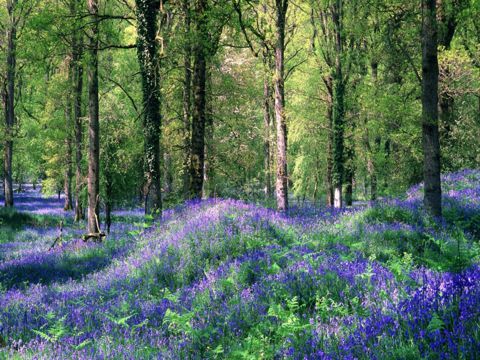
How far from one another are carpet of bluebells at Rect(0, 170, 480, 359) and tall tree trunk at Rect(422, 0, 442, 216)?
56cm

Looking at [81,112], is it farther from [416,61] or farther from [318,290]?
[318,290]

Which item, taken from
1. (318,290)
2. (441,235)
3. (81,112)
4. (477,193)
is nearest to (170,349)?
(318,290)

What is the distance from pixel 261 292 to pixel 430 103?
5169 millimetres

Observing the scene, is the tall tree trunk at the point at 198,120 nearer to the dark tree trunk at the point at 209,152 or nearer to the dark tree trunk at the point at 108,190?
the dark tree trunk at the point at 108,190

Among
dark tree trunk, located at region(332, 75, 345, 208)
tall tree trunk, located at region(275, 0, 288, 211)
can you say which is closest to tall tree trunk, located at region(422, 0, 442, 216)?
tall tree trunk, located at region(275, 0, 288, 211)

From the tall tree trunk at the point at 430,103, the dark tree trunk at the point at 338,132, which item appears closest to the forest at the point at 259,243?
the tall tree trunk at the point at 430,103

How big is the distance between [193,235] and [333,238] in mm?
2420

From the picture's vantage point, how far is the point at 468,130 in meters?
18.2

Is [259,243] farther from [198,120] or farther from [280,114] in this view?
[198,120]

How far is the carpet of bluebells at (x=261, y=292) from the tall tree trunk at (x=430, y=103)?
0.56 m

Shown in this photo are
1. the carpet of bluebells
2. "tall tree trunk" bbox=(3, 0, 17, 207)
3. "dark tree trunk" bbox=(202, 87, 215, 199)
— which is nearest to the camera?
the carpet of bluebells

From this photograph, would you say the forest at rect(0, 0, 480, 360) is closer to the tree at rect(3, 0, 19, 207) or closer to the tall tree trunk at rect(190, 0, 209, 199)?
the tall tree trunk at rect(190, 0, 209, 199)

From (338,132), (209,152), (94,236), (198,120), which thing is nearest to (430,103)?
(198,120)

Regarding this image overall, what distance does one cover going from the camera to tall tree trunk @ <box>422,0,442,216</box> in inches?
295
